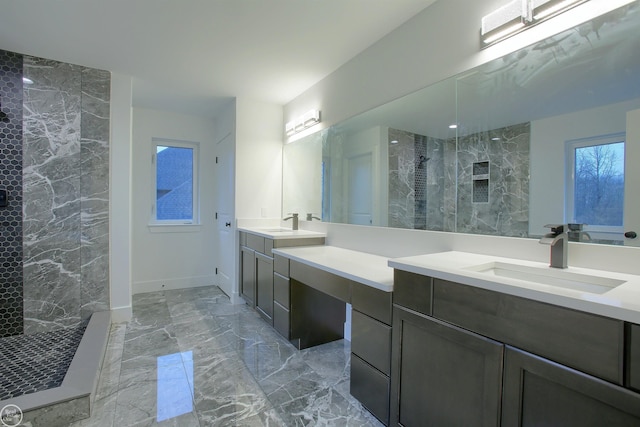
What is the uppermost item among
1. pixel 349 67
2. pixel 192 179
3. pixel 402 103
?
pixel 349 67

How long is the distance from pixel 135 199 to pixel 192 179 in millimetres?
770

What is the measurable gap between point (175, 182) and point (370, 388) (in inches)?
151

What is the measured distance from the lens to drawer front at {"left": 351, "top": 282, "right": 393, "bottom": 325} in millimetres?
1476

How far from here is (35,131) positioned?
2.69m

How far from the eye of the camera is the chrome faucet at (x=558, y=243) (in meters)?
1.25

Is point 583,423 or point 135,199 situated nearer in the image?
point 583,423

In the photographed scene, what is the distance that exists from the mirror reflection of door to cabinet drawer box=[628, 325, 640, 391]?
1716 mm

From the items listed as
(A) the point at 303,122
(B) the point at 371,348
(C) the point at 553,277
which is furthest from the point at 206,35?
(C) the point at 553,277

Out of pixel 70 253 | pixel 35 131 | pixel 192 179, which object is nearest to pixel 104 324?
pixel 70 253

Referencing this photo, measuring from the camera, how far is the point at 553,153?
4.49 ft

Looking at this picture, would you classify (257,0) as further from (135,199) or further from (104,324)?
(135,199)

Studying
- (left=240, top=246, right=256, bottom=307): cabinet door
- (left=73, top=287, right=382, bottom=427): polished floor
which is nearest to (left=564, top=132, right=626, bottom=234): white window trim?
(left=73, top=287, right=382, bottom=427): polished floor

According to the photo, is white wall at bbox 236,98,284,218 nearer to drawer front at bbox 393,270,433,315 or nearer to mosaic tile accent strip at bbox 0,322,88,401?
mosaic tile accent strip at bbox 0,322,88,401

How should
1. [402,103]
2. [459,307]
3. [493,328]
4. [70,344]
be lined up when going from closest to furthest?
[493,328]
[459,307]
[402,103]
[70,344]
